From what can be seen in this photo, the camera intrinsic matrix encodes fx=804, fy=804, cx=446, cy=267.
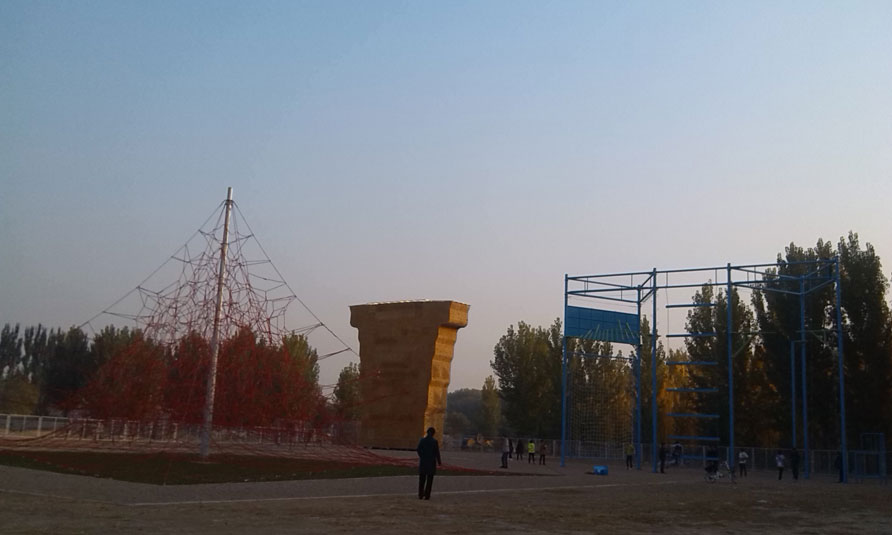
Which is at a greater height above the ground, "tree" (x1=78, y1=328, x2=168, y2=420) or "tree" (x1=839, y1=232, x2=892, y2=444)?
"tree" (x1=839, y1=232, x2=892, y2=444)

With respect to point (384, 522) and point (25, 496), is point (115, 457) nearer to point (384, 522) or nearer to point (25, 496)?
point (25, 496)

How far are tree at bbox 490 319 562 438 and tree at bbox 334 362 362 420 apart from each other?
12678 mm

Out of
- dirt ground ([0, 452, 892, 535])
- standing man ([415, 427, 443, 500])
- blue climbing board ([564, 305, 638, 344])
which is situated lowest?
dirt ground ([0, 452, 892, 535])

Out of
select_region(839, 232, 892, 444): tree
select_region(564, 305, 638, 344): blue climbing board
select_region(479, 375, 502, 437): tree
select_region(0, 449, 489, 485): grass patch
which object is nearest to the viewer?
select_region(0, 449, 489, 485): grass patch

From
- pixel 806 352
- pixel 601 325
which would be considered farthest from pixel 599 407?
pixel 601 325

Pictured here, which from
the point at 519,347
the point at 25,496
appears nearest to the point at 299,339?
the point at 519,347

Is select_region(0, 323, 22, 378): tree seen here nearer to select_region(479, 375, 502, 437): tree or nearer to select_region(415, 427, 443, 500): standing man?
select_region(479, 375, 502, 437): tree

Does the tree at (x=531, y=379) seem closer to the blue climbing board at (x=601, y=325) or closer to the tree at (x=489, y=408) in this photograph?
the tree at (x=489, y=408)

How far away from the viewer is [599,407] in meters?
52.4

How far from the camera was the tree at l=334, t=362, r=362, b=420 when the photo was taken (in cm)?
3272

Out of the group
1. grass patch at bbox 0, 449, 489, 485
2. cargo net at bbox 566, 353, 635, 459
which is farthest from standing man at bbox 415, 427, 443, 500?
cargo net at bbox 566, 353, 635, 459

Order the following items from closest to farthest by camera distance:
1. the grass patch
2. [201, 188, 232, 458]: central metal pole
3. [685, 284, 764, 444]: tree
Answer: the grass patch → [201, 188, 232, 458]: central metal pole → [685, 284, 764, 444]: tree

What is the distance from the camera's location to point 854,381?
4434cm

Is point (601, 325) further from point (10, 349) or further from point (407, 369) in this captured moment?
point (10, 349)
